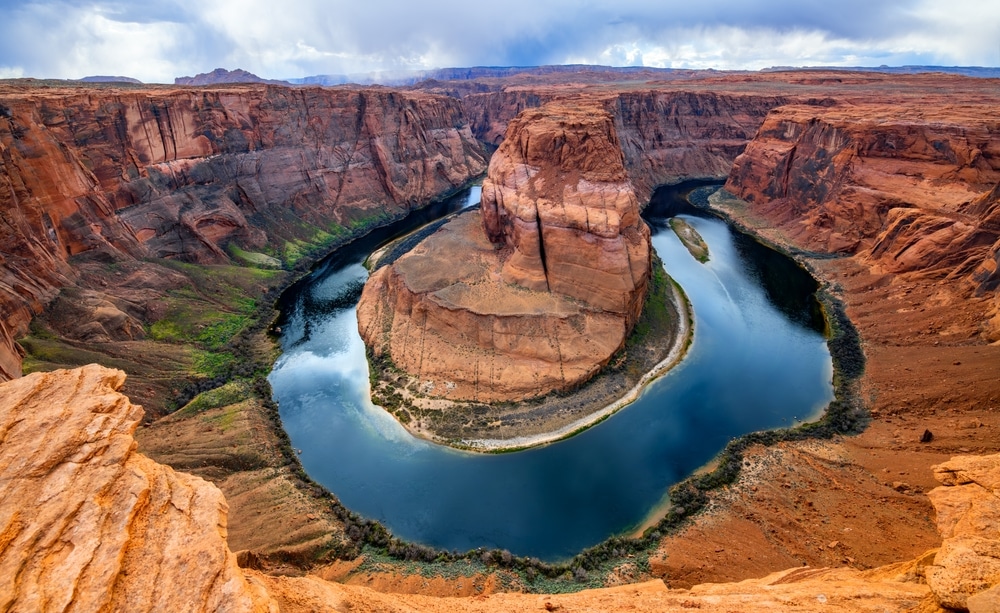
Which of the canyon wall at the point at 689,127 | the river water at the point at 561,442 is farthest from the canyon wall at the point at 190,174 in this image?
the canyon wall at the point at 689,127

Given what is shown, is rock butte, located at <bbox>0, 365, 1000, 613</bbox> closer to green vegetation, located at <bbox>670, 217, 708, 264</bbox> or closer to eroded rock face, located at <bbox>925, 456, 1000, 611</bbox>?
eroded rock face, located at <bbox>925, 456, 1000, 611</bbox>

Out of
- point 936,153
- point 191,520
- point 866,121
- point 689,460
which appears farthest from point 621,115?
point 191,520

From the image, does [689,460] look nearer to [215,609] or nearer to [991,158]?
[215,609]

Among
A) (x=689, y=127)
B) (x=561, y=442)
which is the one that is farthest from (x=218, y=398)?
(x=689, y=127)

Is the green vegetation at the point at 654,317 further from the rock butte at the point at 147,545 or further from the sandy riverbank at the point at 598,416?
the rock butte at the point at 147,545

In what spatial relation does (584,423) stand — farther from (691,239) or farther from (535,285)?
(691,239)
